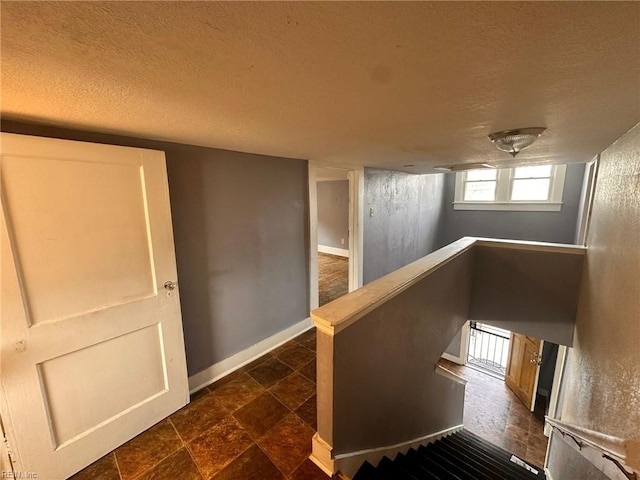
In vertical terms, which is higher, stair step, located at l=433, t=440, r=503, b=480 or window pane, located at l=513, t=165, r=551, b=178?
window pane, located at l=513, t=165, r=551, b=178

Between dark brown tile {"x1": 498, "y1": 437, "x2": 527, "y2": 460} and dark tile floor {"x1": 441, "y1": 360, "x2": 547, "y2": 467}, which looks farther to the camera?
dark tile floor {"x1": 441, "y1": 360, "x2": 547, "y2": 467}

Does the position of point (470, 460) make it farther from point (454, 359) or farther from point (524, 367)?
point (454, 359)

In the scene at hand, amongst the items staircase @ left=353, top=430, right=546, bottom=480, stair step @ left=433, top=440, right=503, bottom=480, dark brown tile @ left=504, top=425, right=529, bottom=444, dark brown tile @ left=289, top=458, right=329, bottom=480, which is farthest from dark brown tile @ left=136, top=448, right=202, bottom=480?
dark brown tile @ left=504, top=425, right=529, bottom=444

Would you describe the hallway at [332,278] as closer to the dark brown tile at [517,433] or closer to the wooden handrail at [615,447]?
the wooden handrail at [615,447]

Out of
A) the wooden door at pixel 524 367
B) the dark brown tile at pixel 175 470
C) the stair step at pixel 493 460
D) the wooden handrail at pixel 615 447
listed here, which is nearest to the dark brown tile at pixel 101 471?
the dark brown tile at pixel 175 470

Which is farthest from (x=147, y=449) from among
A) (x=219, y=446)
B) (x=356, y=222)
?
(x=356, y=222)

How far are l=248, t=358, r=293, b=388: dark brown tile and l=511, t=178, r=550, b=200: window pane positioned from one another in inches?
215

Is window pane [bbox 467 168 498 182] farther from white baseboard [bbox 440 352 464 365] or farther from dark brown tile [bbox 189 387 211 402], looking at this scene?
dark brown tile [bbox 189 387 211 402]

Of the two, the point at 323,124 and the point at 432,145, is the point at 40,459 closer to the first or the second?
the point at 323,124

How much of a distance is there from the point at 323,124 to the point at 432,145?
3.54 feet

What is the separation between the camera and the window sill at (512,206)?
15.6ft

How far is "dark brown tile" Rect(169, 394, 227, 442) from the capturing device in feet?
5.76

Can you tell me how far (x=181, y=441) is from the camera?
5.52ft

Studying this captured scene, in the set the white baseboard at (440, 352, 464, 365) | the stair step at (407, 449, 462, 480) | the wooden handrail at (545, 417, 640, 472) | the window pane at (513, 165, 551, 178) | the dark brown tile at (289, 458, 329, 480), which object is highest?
the window pane at (513, 165, 551, 178)
